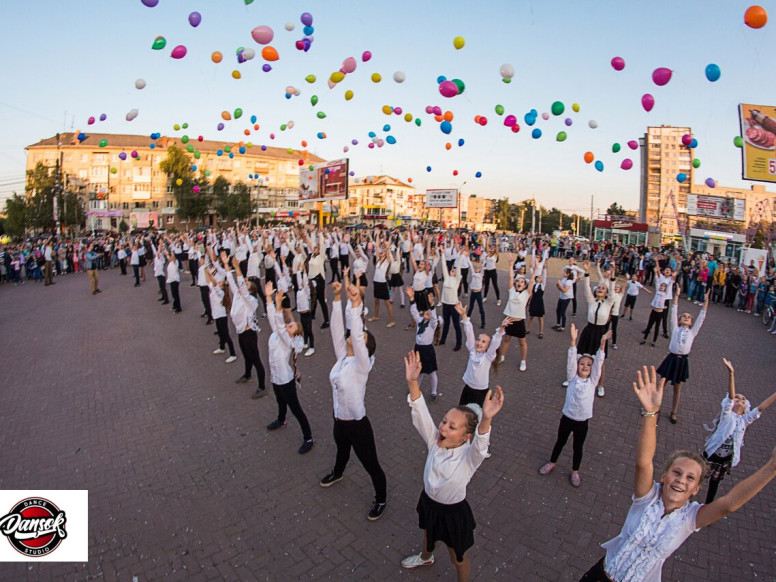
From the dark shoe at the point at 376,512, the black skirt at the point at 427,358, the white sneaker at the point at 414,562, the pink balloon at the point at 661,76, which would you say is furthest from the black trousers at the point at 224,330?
the pink balloon at the point at 661,76

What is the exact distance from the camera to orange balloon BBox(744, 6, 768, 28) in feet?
24.2

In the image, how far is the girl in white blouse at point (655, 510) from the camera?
205 centimetres

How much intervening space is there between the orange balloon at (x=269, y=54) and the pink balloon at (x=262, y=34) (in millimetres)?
763

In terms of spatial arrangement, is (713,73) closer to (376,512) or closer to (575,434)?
(575,434)

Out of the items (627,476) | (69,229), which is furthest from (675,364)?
(69,229)

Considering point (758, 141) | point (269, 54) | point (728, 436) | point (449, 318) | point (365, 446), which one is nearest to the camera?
point (365, 446)

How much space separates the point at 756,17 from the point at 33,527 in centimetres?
1262

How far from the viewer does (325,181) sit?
35938mm

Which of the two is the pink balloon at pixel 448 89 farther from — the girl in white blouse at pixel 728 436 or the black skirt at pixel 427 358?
the girl in white blouse at pixel 728 436

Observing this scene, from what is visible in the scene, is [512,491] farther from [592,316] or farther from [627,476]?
[592,316]

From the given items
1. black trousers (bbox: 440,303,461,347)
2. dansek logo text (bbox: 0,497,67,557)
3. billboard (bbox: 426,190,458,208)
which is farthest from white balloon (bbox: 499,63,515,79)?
billboard (bbox: 426,190,458,208)

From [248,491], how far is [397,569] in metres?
1.81

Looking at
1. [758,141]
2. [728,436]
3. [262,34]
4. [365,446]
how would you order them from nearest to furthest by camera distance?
[365,446] → [728,436] → [262,34] → [758,141]

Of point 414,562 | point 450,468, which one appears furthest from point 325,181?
point 450,468
